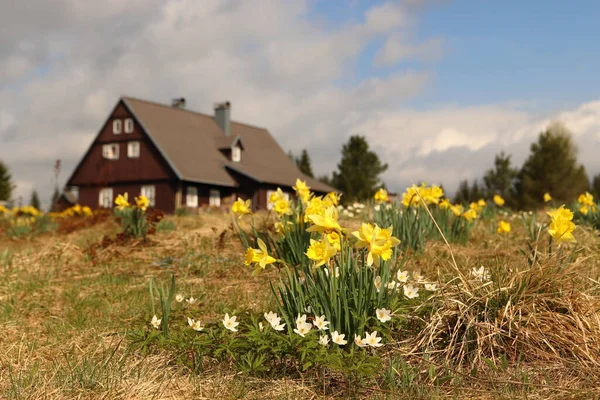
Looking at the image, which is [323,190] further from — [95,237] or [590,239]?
Result: [590,239]

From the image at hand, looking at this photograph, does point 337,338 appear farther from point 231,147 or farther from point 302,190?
point 231,147

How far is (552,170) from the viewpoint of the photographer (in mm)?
36438

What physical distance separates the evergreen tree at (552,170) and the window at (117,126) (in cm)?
2328

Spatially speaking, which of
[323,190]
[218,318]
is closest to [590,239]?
[218,318]

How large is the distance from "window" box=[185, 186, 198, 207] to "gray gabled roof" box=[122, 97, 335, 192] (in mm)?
1177

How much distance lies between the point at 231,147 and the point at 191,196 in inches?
143

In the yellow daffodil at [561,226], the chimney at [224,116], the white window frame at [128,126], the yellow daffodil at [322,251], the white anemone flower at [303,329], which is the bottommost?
the white anemone flower at [303,329]

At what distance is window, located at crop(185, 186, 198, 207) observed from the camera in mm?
29188

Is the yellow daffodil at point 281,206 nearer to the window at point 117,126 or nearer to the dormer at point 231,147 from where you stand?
the dormer at point 231,147

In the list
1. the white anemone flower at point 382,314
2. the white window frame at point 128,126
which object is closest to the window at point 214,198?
the white window frame at point 128,126

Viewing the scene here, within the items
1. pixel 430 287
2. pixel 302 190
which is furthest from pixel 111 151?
pixel 430 287

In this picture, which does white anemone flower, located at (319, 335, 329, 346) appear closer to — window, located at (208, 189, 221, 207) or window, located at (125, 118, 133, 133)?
window, located at (208, 189, 221, 207)

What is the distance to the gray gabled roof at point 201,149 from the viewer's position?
2895 centimetres

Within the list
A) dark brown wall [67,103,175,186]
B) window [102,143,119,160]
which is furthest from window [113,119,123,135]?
window [102,143,119,160]
